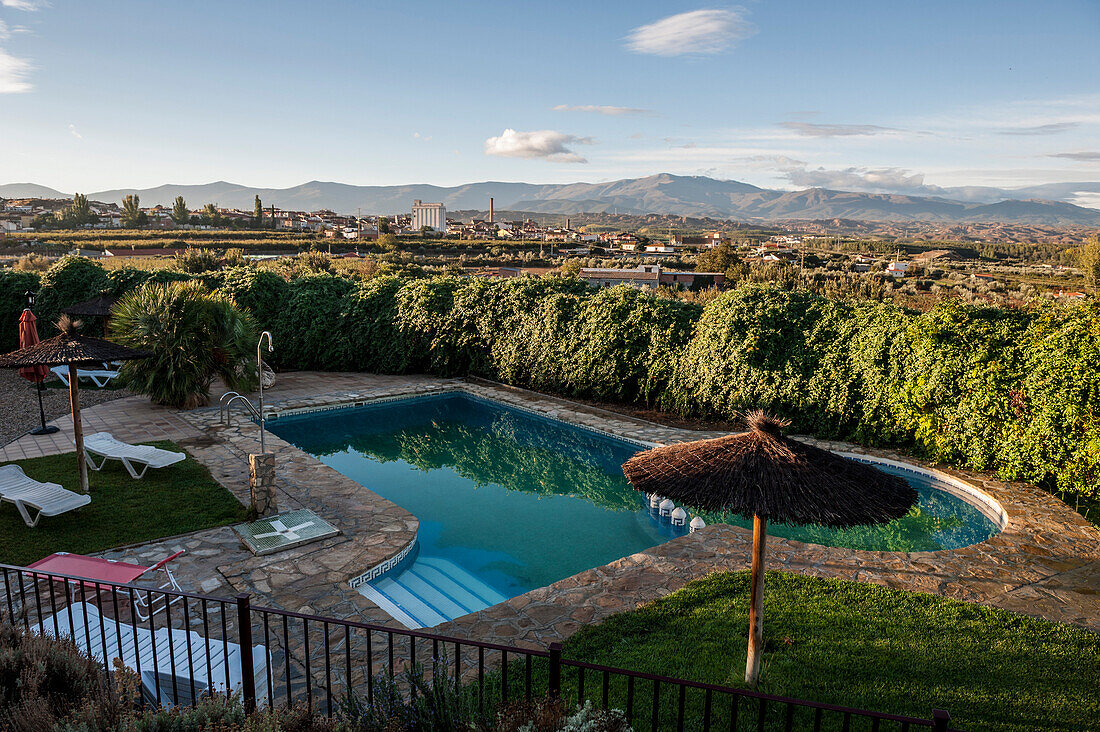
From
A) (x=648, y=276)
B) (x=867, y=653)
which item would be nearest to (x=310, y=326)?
(x=867, y=653)

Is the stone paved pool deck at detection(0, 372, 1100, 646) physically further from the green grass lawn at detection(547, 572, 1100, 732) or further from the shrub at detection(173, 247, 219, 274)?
the shrub at detection(173, 247, 219, 274)

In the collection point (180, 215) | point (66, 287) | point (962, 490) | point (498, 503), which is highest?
point (180, 215)

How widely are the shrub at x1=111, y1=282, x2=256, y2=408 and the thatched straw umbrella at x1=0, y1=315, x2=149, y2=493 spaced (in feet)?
16.2

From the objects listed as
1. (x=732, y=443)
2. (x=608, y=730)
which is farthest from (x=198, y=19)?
(x=608, y=730)

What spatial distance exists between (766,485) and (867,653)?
2098 millimetres

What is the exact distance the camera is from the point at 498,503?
31.9ft

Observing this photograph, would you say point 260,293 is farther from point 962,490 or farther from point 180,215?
point 180,215

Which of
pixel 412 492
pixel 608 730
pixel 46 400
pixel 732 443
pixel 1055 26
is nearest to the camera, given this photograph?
pixel 608 730

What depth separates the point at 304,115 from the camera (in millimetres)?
29969

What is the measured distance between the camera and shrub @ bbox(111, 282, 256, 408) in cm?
1290

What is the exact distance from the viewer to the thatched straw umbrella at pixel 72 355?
7309mm

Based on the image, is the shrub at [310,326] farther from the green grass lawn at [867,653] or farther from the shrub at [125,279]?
the green grass lawn at [867,653]

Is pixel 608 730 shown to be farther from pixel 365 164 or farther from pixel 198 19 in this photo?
pixel 365 164

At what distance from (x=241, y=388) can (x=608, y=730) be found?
1324 cm
